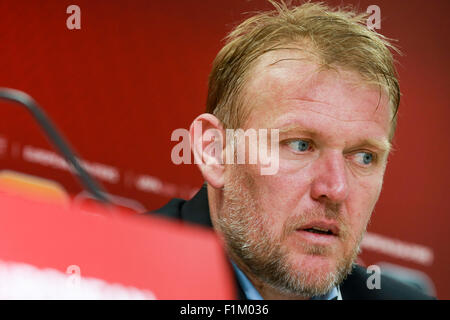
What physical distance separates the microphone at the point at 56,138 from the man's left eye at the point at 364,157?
1.67 ft

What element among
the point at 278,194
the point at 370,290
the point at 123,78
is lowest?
the point at 370,290

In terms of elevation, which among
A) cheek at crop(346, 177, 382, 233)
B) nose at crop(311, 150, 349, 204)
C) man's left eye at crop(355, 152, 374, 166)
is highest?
man's left eye at crop(355, 152, 374, 166)

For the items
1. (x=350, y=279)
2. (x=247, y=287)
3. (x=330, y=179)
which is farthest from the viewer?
(x=350, y=279)

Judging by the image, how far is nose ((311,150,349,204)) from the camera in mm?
1167

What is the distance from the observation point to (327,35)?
1228mm

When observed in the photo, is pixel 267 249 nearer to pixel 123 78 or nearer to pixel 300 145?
pixel 300 145

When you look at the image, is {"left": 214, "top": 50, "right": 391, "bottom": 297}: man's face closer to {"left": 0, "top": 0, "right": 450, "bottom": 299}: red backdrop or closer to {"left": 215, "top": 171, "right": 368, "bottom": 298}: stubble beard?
{"left": 215, "top": 171, "right": 368, "bottom": 298}: stubble beard

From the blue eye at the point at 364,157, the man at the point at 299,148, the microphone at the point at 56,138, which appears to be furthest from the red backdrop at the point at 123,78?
the blue eye at the point at 364,157

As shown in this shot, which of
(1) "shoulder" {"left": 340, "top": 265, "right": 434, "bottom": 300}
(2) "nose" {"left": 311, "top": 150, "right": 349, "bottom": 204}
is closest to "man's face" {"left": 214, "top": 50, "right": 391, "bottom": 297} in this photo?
(2) "nose" {"left": 311, "top": 150, "right": 349, "bottom": 204}

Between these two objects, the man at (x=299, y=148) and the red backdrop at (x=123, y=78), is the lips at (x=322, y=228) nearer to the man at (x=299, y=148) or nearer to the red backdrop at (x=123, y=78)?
the man at (x=299, y=148)

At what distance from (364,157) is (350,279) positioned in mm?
306

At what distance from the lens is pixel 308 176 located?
119cm

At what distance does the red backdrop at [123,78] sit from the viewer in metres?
1.26

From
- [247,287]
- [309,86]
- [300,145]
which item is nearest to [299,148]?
[300,145]
